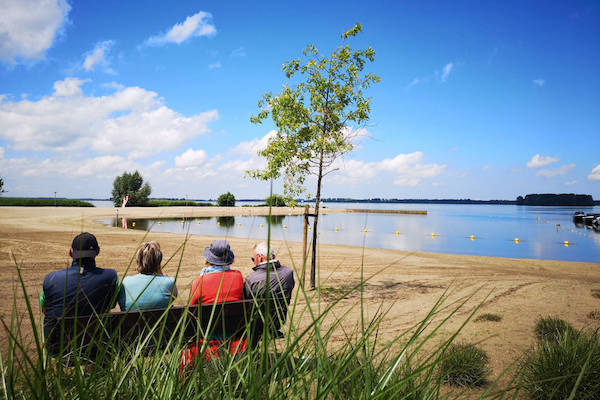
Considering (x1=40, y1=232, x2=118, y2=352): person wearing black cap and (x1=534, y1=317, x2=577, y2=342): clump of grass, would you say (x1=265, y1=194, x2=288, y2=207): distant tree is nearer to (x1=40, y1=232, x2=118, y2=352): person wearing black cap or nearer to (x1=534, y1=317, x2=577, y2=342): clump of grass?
(x1=40, y1=232, x2=118, y2=352): person wearing black cap

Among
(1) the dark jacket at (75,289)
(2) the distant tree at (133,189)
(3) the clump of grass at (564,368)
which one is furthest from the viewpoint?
(2) the distant tree at (133,189)

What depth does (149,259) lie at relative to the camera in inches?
132

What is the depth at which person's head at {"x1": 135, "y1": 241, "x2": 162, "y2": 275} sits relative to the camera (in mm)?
3320

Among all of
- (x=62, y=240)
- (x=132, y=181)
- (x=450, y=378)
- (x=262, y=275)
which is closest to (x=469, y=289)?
(x=450, y=378)

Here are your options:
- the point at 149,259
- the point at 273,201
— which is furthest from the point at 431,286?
the point at 273,201

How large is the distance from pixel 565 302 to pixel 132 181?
86.5m

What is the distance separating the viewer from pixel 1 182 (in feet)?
233

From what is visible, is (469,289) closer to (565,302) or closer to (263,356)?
(565,302)

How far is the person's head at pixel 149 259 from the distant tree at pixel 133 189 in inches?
3284

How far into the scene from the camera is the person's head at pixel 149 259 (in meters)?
3.32

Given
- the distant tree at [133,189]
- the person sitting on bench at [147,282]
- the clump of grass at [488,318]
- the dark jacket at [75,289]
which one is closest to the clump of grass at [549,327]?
the clump of grass at [488,318]

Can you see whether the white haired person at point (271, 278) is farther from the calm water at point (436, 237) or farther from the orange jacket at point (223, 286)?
the calm water at point (436, 237)

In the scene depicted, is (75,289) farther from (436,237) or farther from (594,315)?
(436,237)

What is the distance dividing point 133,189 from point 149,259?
85554 mm
